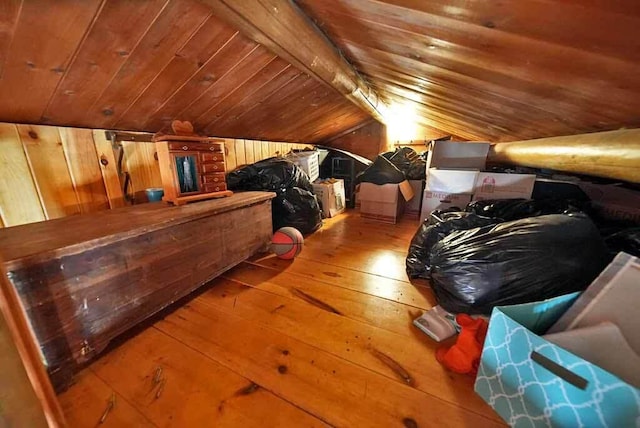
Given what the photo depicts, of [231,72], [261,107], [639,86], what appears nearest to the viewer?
[639,86]

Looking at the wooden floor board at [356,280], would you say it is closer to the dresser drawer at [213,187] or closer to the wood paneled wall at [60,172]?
the dresser drawer at [213,187]

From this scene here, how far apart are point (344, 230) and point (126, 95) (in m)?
1.88

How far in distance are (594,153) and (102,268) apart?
2259 mm

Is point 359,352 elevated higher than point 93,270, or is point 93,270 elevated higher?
point 93,270

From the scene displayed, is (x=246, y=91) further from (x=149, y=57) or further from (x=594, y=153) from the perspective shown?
(x=594, y=153)

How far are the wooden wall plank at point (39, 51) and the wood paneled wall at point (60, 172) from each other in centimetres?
12

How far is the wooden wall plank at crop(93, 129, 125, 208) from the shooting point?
4.58 feet

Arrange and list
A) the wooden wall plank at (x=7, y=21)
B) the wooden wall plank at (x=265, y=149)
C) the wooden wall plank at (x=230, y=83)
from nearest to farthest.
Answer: the wooden wall plank at (x=7, y=21) < the wooden wall plank at (x=230, y=83) < the wooden wall plank at (x=265, y=149)

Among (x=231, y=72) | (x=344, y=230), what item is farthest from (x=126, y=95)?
(x=344, y=230)

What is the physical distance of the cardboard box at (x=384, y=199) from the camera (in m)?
2.55

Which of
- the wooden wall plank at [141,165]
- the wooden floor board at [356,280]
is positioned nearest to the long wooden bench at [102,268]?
the wooden wall plank at [141,165]

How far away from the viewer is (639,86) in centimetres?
80

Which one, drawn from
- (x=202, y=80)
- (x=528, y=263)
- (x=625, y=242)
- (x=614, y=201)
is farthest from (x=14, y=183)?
(x=614, y=201)

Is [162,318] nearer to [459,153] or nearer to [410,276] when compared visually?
[410,276]
